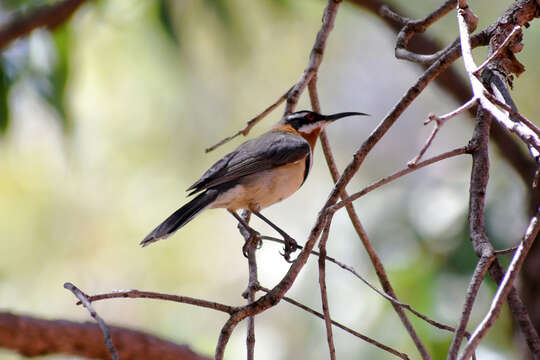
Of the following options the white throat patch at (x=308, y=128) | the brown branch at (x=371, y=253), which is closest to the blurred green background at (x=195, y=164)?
the white throat patch at (x=308, y=128)

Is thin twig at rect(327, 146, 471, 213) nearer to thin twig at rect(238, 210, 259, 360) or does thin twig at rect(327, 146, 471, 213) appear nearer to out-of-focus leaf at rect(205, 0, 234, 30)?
thin twig at rect(238, 210, 259, 360)

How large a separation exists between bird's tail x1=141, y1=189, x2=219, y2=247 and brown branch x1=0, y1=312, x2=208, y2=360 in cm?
102

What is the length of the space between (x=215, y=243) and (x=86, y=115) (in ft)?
10.7

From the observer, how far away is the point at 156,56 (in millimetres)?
8836

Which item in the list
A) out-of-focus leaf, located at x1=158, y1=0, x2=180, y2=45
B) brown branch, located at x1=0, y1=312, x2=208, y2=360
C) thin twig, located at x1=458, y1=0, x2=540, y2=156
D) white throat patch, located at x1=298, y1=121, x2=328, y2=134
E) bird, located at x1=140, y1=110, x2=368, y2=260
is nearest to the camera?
thin twig, located at x1=458, y1=0, x2=540, y2=156

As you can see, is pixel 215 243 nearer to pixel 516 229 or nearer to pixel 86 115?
pixel 86 115

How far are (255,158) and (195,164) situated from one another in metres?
7.04

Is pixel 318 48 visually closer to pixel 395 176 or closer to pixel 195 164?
pixel 395 176

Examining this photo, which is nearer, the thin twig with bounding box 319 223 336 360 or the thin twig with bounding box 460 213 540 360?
the thin twig with bounding box 460 213 540 360

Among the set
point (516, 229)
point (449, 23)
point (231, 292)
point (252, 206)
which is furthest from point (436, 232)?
point (231, 292)

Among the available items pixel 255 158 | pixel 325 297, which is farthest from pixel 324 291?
pixel 255 158

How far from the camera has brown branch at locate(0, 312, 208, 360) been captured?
509 cm

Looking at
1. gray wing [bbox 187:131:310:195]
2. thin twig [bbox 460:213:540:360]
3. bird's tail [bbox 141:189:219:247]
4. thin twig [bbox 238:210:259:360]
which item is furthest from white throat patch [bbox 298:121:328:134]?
thin twig [bbox 460:213:540:360]

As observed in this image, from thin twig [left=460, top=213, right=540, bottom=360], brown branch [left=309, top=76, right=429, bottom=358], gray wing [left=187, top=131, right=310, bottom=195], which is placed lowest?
thin twig [left=460, top=213, right=540, bottom=360]
